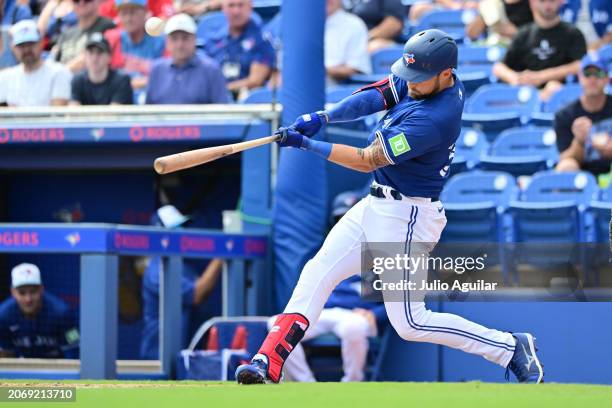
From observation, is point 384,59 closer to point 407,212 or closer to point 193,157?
point 407,212

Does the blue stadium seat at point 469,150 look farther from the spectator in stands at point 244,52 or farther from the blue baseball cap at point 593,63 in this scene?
the spectator in stands at point 244,52

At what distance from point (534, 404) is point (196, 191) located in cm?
566

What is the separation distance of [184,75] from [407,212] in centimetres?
401

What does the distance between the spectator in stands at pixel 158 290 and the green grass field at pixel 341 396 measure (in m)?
2.37

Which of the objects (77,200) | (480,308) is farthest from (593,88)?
(77,200)

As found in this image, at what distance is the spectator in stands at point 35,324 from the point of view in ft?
25.6

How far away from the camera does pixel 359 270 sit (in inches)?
231

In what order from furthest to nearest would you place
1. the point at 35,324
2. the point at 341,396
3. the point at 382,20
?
the point at 382,20 → the point at 35,324 → the point at 341,396

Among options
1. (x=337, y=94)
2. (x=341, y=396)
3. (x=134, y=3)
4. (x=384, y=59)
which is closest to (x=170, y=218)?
(x=337, y=94)

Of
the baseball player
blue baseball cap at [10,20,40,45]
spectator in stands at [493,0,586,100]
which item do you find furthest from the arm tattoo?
blue baseball cap at [10,20,40,45]

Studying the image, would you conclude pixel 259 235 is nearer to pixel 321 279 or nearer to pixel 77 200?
pixel 77 200

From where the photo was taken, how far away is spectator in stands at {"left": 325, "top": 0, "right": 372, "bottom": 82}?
9812 mm

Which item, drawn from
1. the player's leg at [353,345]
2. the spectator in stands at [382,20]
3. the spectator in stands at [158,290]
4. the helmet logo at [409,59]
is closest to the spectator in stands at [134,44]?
the spectator in stands at [382,20]

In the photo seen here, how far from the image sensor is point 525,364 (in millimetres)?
5828
